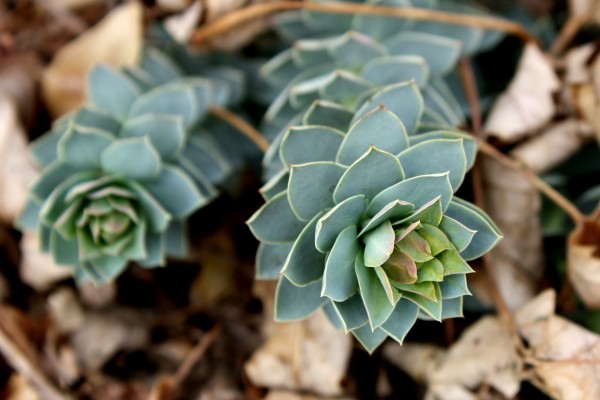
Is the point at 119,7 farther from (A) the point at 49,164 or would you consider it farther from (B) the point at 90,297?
(B) the point at 90,297

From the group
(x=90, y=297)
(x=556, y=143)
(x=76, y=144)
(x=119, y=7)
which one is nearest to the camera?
(x=76, y=144)

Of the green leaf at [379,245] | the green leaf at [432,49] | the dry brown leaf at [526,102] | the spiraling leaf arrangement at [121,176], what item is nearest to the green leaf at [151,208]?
the spiraling leaf arrangement at [121,176]

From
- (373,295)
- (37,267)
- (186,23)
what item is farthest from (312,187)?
(37,267)

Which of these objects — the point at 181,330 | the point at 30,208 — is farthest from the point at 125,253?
the point at 181,330

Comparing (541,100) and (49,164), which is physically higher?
(49,164)

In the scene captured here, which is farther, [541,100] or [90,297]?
[90,297]

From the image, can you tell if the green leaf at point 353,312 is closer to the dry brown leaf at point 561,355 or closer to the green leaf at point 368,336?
the green leaf at point 368,336

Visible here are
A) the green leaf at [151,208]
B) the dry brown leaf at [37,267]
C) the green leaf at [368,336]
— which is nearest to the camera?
the green leaf at [368,336]
